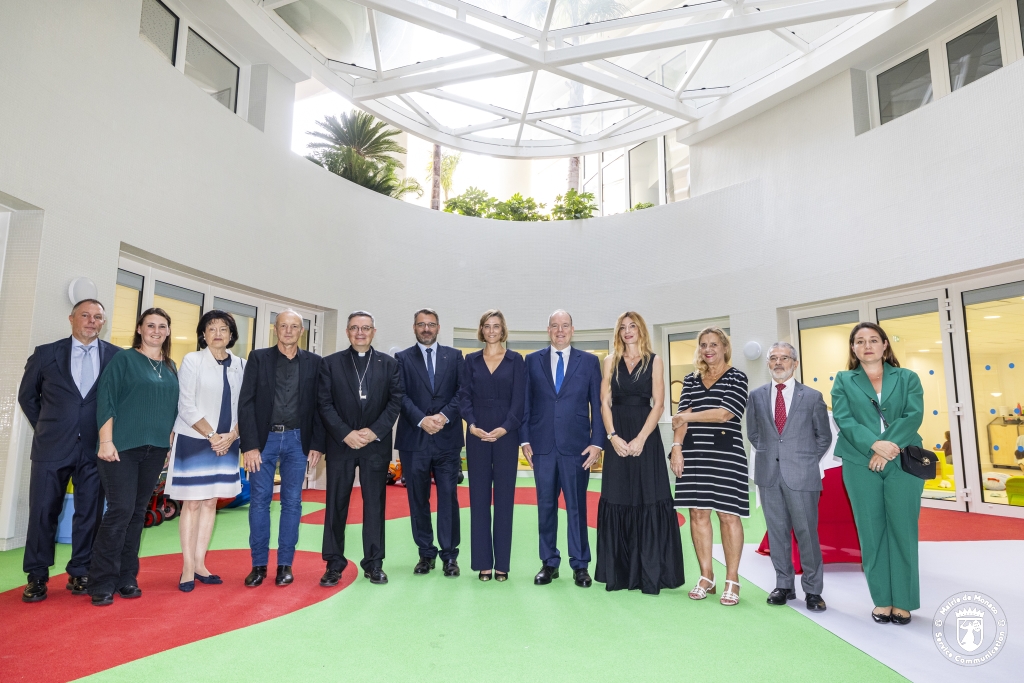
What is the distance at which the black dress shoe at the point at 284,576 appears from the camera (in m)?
3.53

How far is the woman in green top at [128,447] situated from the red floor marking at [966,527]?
5.80 meters

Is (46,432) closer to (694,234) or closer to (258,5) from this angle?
(258,5)

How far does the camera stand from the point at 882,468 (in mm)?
2947

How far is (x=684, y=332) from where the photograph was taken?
364 inches

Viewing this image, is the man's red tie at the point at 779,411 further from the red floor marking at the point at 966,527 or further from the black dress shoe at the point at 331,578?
the red floor marking at the point at 966,527

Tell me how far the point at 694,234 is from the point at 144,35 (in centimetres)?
713

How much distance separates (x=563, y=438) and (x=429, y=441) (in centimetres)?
86

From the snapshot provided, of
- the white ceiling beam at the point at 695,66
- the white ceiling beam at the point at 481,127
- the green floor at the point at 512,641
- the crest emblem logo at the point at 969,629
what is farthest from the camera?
the white ceiling beam at the point at 481,127

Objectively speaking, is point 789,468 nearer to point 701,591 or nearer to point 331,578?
point 701,591

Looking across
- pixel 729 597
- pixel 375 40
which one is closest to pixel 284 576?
pixel 729 597

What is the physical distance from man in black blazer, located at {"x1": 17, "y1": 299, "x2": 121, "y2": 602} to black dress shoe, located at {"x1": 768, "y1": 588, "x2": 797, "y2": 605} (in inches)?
147

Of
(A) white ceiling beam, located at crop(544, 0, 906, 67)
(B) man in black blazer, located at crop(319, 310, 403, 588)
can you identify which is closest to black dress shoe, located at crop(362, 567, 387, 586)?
(B) man in black blazer, located at crop(319, 310, 403, 588)

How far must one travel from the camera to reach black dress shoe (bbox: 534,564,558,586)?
11.8 feet

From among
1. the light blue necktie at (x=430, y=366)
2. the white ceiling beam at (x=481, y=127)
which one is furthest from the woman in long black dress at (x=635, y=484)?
the white ceiling beam at (x=481, y=127)
